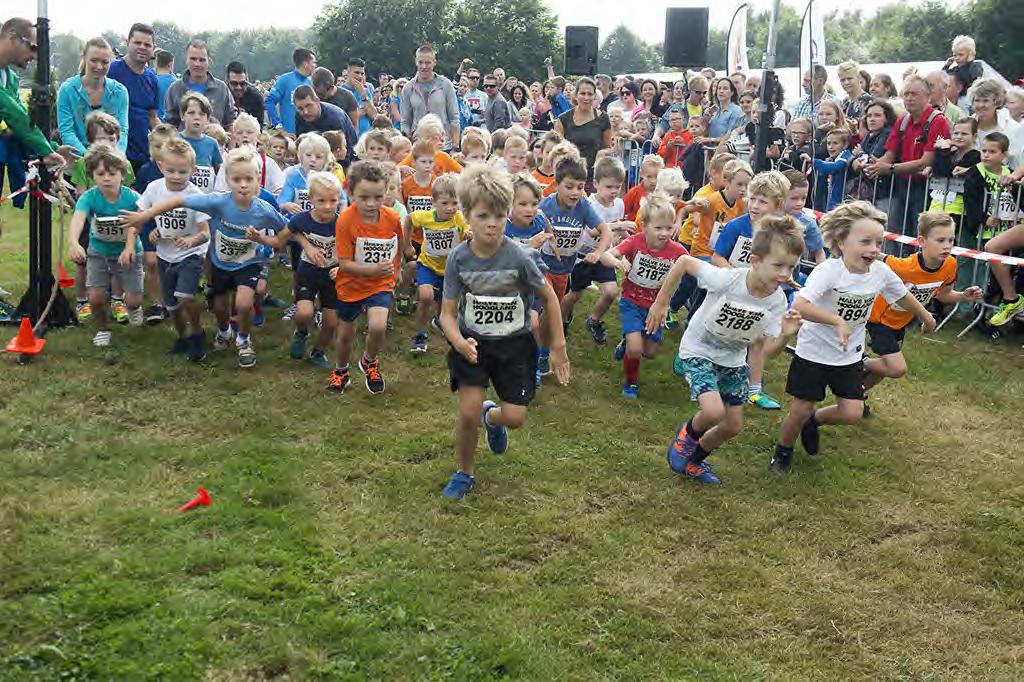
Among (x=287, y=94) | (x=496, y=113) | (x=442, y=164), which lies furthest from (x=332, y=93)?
(x=496, y=113)

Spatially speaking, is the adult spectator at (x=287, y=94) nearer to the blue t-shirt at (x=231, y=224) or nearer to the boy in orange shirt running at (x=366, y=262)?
the blue t-shirt at (x=231, y=224)

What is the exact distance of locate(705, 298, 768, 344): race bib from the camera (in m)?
5.60

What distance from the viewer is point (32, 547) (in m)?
4.47

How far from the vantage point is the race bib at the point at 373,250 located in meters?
6.87

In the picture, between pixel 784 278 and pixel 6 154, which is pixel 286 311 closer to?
pixel 6 154

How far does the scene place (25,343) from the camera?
23.5 ft

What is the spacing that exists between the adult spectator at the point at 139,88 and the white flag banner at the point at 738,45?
12.6 meters

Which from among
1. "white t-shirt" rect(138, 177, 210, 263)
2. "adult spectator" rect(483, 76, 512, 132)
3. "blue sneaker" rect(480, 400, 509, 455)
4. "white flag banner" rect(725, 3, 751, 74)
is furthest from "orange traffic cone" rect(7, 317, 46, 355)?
"white flag banner" rect(725, 3, 751, 74)

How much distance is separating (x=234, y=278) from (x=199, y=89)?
4185 mm

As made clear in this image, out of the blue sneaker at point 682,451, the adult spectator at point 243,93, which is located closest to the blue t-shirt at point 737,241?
the blue sneaker at point 682,451

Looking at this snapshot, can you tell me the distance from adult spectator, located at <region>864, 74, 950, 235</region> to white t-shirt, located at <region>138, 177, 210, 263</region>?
6681 millimetres

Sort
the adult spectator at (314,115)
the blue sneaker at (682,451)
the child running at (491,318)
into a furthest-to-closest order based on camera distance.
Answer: the adult spectator at (314,115) < the blue sneaker at (682,451) < the child running at (491,318)

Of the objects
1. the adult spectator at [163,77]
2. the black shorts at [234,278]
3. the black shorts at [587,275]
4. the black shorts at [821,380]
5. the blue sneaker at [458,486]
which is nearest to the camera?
the blue sneaker at [458,486]

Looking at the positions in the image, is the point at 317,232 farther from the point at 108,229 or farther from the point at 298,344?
the point at 108,229
